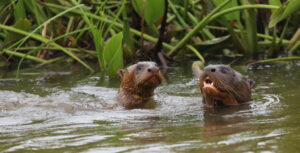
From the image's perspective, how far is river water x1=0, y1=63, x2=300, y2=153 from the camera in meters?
3.29

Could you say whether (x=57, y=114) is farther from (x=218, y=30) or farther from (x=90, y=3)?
(x=218, y=30)

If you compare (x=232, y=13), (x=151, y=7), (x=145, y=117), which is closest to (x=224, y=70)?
(x=145, y=117)

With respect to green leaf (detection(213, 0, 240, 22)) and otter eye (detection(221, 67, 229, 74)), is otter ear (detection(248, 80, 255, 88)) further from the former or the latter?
green leaf (detection(213, 0, 240, 22))

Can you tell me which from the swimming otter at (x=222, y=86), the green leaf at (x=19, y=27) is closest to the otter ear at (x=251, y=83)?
the swimming otter at (x=222, y=86)

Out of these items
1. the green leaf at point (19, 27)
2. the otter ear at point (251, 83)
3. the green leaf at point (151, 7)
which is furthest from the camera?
the green leaf at point (19, 27)

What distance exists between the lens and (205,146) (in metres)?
3.16

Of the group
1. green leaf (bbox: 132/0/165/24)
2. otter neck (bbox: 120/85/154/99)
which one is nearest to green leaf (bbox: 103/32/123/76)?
otter neck (bbox: 120/85/154/99)

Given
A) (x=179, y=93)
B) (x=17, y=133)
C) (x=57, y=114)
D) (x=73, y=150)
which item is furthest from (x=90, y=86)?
(x=73, y=150)

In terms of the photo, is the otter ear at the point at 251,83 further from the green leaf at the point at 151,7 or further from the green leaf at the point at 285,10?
the green leaf at the point at 151,7

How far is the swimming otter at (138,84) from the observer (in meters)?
5.32

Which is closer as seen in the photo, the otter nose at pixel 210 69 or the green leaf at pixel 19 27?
the otter nose at pixel 210 69

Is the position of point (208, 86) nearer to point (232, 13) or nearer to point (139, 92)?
point (139, 92)

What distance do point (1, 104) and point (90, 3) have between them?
2.14 m

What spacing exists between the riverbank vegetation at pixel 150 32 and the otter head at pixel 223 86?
125cm
